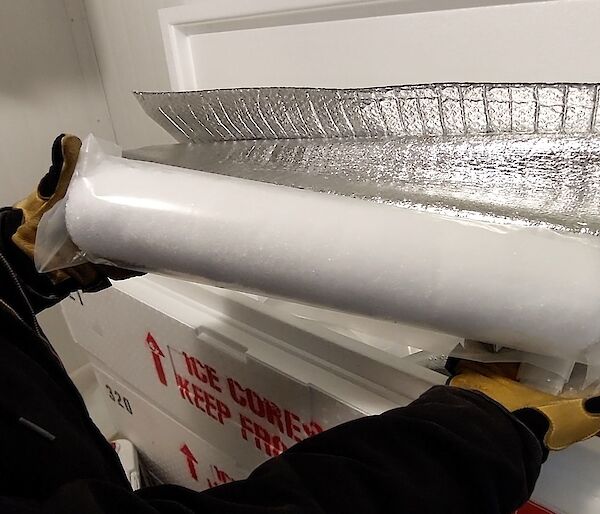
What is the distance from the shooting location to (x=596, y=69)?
0.59 metres

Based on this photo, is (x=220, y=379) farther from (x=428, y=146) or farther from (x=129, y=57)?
(x=129, y=57)

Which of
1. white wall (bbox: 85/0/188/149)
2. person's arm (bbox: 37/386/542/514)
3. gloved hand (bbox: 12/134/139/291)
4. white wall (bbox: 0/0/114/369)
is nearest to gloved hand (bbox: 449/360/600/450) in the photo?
person's arm (bbox: 37/386/542/514)

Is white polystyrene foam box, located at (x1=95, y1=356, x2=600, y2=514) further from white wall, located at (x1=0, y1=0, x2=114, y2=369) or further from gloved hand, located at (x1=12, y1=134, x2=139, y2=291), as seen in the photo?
white wall, located at (x1=0, y1=0, x2=114, y2=369)

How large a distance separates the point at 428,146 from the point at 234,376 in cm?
33

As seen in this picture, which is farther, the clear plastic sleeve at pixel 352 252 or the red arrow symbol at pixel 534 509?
the red arrow symbol at pixel 534 509

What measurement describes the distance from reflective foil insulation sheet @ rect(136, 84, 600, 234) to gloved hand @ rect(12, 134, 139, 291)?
0.23 feet

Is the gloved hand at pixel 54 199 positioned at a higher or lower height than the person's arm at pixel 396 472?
higher

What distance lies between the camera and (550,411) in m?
0.39

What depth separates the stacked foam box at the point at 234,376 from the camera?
1.71 ft

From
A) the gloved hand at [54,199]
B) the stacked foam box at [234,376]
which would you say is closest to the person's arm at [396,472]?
the stacked foam box at [234,376]

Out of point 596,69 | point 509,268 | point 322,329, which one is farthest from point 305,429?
point 596,69

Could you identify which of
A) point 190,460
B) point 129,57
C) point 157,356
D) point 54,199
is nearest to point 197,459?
point 190,460

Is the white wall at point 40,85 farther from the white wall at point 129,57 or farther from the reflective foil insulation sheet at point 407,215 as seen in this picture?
the reflective foil insulation sheet at point 407,215

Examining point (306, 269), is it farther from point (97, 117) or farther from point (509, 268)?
point (97, 117)
